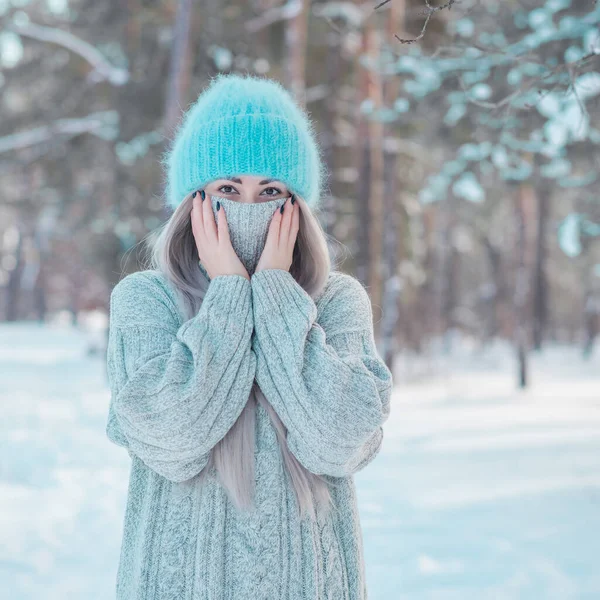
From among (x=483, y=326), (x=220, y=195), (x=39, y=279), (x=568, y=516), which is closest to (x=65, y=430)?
(x=568, y=516)

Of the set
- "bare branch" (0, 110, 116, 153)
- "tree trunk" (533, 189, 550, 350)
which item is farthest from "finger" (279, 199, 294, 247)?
"tree trunk" (533, 189, 550, 350)

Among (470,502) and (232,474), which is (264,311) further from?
(470,502)

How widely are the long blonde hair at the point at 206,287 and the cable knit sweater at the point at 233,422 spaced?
34 millimetres

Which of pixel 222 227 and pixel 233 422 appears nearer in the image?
pixel 233 422

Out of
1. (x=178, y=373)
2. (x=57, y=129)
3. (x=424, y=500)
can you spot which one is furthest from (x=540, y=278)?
(x=178, y=373)

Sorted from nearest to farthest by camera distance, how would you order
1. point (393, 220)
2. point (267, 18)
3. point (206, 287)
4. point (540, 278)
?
point (206, 287), point (267, 18), point (393, 220), point (540, 278)

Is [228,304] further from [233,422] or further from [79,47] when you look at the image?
[79,47]

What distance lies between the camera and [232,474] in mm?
1824

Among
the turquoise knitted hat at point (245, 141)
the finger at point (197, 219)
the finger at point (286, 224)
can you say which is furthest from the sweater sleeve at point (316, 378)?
the turquoise knitted hat at point (245, 141)

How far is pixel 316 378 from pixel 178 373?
0.36 metres

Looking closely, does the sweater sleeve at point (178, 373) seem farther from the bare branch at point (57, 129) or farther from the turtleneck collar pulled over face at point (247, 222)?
the bare branch at point (57, 129)

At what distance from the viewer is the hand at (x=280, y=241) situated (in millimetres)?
2033

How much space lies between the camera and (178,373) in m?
1.76

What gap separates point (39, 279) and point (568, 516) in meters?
28.6
